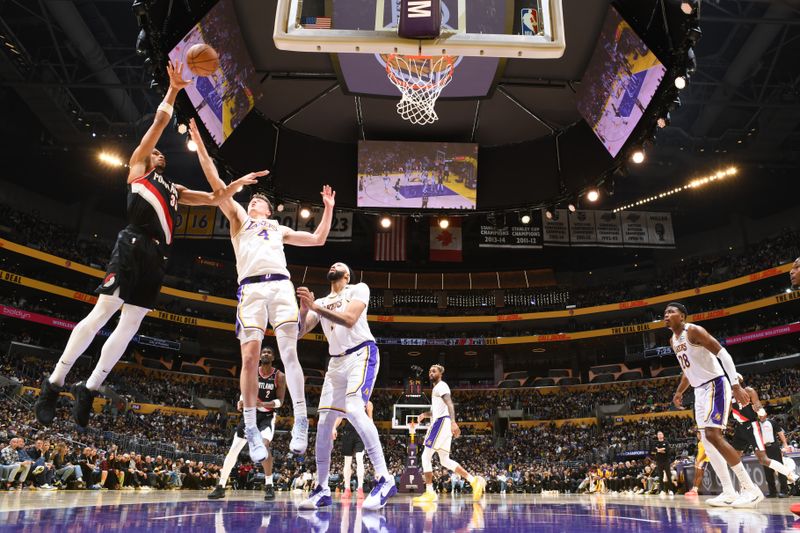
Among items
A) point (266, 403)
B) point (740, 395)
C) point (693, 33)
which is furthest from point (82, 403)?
point (693, 33)

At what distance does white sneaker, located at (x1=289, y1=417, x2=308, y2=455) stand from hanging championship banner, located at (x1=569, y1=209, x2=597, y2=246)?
87.6ft

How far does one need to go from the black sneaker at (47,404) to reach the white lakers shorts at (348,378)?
2006mm

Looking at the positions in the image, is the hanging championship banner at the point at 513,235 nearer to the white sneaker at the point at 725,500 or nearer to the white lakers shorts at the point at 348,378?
the white sneaker at the point at 725,500

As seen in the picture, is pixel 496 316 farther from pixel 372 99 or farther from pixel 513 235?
pixel 372 99

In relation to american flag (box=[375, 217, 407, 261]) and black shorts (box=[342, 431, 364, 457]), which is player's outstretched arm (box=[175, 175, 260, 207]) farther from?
american flag (box=[375, 217, 407, 261])

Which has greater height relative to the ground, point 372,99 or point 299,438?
point 372,99

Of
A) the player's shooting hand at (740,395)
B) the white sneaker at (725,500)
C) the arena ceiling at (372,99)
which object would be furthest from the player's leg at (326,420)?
the arena ceiling at (372,99)

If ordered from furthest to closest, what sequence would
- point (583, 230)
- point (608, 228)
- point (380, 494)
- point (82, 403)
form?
1. point (583, 230)
2. point (608, 228)
3. point (380, 494)
4. point (82, 403)

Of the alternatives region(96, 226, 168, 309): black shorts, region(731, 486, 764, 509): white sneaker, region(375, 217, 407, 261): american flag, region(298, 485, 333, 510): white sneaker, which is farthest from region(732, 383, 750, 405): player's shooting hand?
region(375, 217, 407, 261): american flag

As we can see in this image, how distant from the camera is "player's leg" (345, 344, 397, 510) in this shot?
4.75 m

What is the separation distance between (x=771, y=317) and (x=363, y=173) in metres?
29.7

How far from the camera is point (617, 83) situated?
1055cm

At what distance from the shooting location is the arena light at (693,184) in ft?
89.1

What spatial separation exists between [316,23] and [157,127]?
8.27ft
